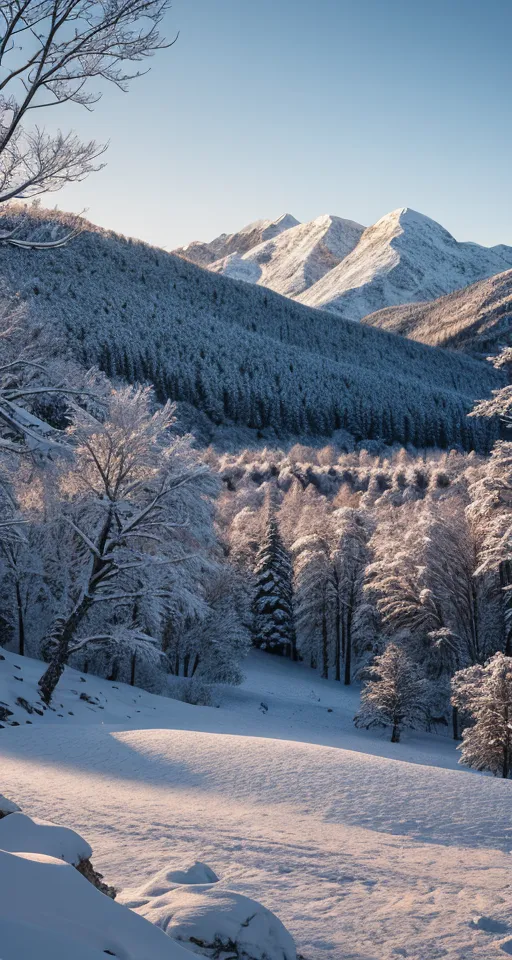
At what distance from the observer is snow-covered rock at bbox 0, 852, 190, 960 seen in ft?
9.02

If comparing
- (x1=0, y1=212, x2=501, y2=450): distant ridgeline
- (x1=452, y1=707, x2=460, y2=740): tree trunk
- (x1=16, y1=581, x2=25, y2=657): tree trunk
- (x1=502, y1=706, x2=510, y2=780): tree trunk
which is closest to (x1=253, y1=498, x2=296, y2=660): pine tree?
(x1=452, y1=707, x2=460, y2=740): tree trunk

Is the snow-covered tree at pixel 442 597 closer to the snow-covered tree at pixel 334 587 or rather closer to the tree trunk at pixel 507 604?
the tree trunk at pixel 507 604

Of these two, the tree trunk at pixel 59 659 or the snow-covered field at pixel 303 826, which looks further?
the tree trunk at pixel 59 659

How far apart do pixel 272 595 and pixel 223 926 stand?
41.1 m

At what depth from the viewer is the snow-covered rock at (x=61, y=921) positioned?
9.02 feet

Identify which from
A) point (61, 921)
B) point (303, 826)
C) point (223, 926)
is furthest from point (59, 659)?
point (61, 921)

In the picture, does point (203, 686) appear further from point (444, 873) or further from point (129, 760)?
point (444, 873)

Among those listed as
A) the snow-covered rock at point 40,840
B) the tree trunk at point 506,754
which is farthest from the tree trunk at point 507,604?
the snow-covered rock at point 40,840

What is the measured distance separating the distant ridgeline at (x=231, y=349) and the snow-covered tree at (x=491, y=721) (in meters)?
92.9

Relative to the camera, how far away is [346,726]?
2770 centimetres

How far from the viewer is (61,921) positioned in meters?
3.01

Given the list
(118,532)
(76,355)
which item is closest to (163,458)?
(118,532)

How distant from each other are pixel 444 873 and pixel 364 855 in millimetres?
709

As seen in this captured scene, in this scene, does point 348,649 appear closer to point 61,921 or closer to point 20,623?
point 20,623
